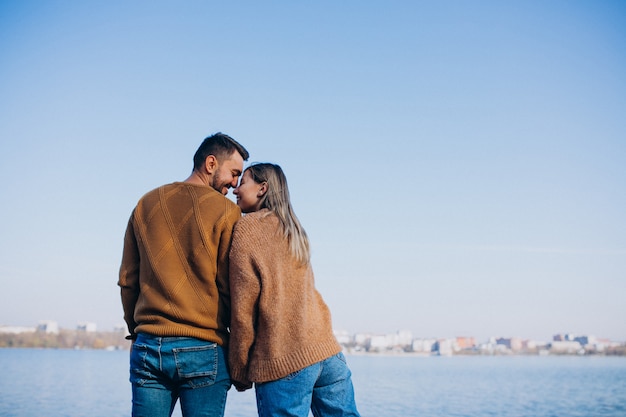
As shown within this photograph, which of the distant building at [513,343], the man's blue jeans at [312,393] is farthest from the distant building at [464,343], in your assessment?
the man's blue jeans at [312,393]

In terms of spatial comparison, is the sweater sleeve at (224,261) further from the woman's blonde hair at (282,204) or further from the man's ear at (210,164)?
the man's ear at (210,164)

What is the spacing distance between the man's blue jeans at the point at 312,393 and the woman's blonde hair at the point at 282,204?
20.3 inches

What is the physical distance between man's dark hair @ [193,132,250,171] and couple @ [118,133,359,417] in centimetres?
26

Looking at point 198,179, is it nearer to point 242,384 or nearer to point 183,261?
point 183,261

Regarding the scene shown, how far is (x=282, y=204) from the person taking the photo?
2.96m

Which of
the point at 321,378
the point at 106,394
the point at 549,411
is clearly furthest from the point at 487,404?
the point at 321,378

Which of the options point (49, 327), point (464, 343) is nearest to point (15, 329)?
point (49, 327)

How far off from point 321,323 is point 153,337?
2.56 ft

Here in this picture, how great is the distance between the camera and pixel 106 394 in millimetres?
26484

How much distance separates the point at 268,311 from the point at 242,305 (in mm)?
121

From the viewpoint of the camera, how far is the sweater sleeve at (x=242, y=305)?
2.65 metres

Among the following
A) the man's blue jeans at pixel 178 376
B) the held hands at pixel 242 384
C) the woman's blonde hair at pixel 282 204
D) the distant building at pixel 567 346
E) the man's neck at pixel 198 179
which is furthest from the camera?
the distant building at pixel 567 346

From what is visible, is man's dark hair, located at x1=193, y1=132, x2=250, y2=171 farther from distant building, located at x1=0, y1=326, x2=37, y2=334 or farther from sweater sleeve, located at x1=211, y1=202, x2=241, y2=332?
distant building, located at x1=0, y1=326, x2=37, y2=334

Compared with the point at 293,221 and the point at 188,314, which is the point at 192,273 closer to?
the point at 188,314
